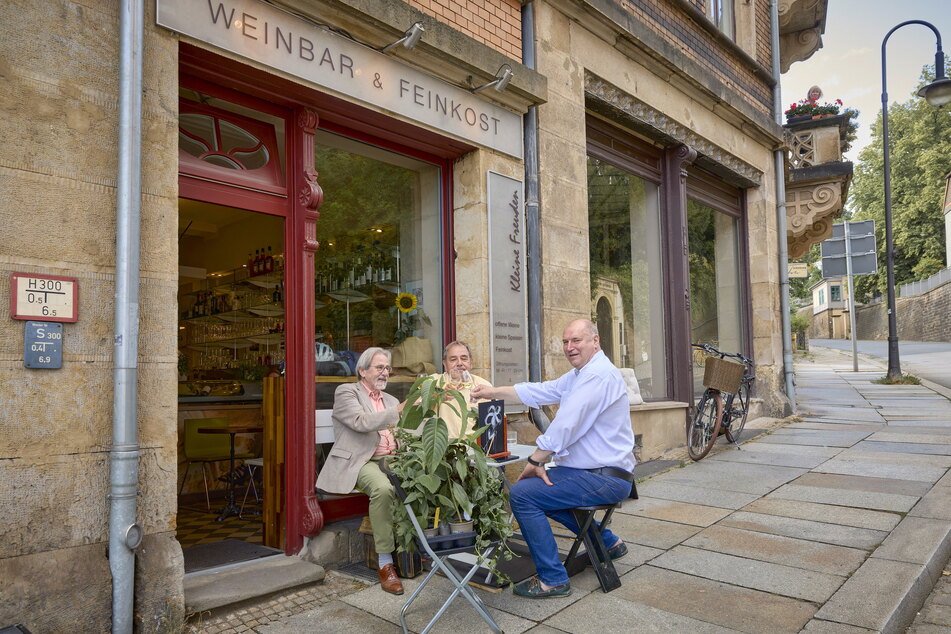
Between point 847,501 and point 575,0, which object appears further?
point 575,0

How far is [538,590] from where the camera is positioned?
3863mm

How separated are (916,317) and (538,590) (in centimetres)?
4506

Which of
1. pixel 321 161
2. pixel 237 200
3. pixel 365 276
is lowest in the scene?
pixel 365 276

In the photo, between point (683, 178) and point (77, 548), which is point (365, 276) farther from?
point (683, 178)

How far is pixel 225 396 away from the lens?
24.8ft

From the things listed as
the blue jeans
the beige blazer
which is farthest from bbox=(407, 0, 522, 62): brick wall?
the blue jeans

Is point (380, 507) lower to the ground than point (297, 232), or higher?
lower

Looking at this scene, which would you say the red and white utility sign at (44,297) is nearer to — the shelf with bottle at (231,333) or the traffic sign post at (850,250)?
the shelf with bottle at (231,333)

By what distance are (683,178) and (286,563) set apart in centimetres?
692

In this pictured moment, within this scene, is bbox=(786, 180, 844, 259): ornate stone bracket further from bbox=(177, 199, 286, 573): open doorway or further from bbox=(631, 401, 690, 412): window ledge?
bbox=(177, 199, 286, 573): open doorway

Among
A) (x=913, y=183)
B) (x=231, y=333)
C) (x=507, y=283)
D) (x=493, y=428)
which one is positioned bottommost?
(x=493, y=428)

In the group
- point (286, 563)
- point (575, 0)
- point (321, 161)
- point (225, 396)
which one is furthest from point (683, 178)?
point (286, 563)

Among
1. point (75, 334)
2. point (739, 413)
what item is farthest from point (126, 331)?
point (739, 413)

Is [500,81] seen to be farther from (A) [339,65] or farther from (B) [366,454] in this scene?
(B) [366,454]
